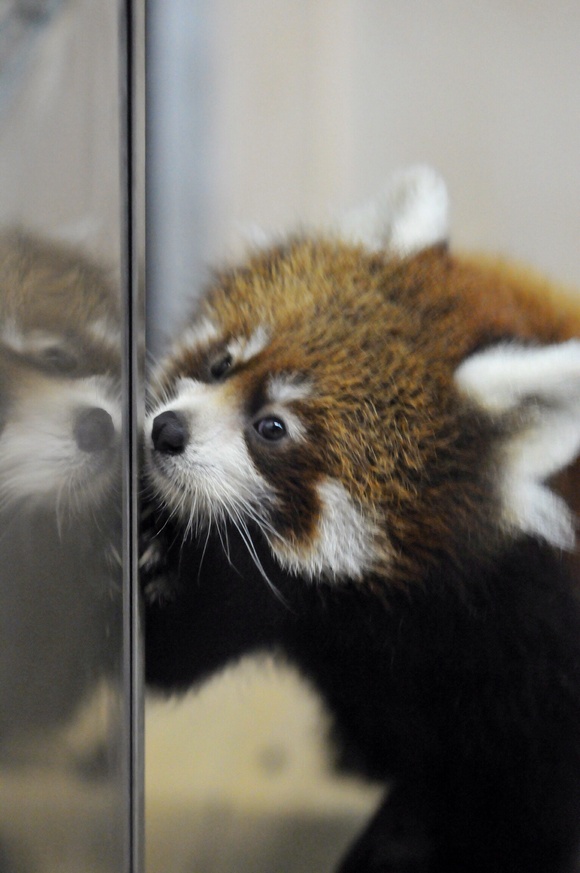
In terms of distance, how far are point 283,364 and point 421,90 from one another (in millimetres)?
356

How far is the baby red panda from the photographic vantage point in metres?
0.87

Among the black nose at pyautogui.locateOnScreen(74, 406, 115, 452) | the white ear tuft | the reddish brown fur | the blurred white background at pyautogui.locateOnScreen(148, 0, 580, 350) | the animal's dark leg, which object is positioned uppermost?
the blurred white background at pyautogui.locateOnScreen(148, 0, 580, 350)

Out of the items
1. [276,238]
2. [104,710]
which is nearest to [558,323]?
[276,238]

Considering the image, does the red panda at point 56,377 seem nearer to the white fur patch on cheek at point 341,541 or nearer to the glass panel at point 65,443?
the glass panel at point 65,443

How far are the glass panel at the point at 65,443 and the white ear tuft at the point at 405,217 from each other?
301 millimetres

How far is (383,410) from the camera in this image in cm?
89

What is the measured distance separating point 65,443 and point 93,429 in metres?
0.05

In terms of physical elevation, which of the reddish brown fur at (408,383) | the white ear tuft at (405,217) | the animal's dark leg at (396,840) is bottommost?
the animal's dark leg at (396,840)

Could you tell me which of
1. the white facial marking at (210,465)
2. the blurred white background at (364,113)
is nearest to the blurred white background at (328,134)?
the blurred white background at (364,113)

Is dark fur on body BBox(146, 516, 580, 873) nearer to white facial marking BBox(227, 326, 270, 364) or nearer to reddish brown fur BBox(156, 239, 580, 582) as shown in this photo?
reddish brown fur BBox(156, 239, 580, 582)

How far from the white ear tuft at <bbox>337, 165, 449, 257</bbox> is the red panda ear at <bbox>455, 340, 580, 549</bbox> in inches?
6.2

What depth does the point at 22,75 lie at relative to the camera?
2.05 ft

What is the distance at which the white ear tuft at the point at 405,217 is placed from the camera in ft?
2.85

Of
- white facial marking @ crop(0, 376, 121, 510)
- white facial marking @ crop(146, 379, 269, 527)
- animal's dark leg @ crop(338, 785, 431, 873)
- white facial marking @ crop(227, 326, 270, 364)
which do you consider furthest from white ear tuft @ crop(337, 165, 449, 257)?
animal's dark leg @ crop(338, 785, 431, 873)
